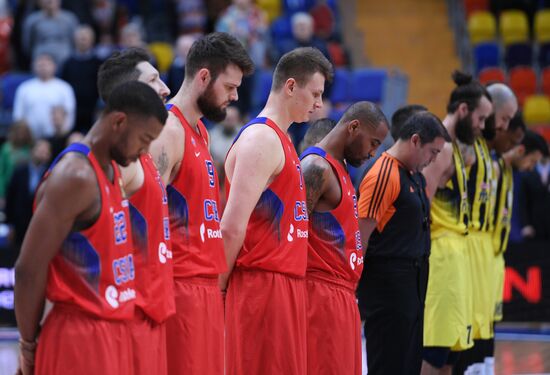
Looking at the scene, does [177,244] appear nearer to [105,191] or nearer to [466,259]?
[105,191]

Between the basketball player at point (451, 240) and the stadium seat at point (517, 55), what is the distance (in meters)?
11.2

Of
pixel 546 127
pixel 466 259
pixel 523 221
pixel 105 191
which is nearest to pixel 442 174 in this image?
pixel 466 259

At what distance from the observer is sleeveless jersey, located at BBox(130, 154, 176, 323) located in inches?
188

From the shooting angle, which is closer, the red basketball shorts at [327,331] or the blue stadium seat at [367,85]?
the red basketball shorts at [327,331]

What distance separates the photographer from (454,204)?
8.09m

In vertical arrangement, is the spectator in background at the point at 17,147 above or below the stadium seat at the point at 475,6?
below

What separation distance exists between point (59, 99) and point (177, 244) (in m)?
9.00

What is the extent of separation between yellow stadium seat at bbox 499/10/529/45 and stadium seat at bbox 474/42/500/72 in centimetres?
67

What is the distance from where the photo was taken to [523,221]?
14688mm

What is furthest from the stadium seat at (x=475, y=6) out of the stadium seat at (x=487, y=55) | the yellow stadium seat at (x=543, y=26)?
the stadium seat at (x=487, y=55)

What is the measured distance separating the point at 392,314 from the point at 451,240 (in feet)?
4.35

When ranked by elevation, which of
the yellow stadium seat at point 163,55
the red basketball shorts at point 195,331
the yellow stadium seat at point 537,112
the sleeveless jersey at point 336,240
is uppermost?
the yellow stadium seat at point 163,55

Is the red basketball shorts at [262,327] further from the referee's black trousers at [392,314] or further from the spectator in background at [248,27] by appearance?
the spectator in background at [248,27]

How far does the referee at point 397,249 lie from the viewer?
6.93 meters
